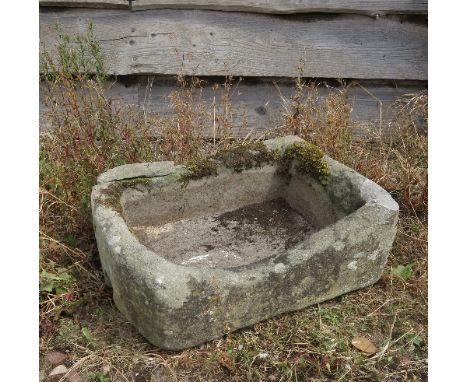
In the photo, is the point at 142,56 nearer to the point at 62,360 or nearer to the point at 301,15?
the point at 301,15

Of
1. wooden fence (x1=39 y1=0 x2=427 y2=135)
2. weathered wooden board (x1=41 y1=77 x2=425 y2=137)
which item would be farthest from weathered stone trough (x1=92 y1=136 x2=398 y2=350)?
wooden fence (x1=39 y1=0 x2=427 y2=135)

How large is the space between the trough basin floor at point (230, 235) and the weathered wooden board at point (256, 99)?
1.05m

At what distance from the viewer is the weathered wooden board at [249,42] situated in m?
4.22

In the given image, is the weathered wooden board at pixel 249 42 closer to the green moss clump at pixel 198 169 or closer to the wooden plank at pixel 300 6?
the wooden plank at pixel 300 6

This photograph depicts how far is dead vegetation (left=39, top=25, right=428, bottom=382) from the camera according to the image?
2746mm

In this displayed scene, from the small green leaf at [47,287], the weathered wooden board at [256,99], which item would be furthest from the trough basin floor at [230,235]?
the weathered wooden board at [256,99]

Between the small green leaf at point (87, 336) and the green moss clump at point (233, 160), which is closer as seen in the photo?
the small green leaf at point (87, 336)

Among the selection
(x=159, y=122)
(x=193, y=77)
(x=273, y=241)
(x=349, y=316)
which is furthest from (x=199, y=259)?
(x=193, y=77)

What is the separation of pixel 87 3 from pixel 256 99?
1437 mm

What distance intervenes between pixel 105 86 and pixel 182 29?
2.40ft

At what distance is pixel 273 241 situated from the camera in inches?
133

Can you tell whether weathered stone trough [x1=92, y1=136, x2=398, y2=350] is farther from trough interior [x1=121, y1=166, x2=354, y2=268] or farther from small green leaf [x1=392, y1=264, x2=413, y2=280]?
small green leaf [x1=392, y1=264, x2=413, y2=280]

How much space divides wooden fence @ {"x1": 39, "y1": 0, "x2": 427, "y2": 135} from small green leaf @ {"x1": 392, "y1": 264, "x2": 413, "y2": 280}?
1.63 m

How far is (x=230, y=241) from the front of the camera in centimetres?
337
